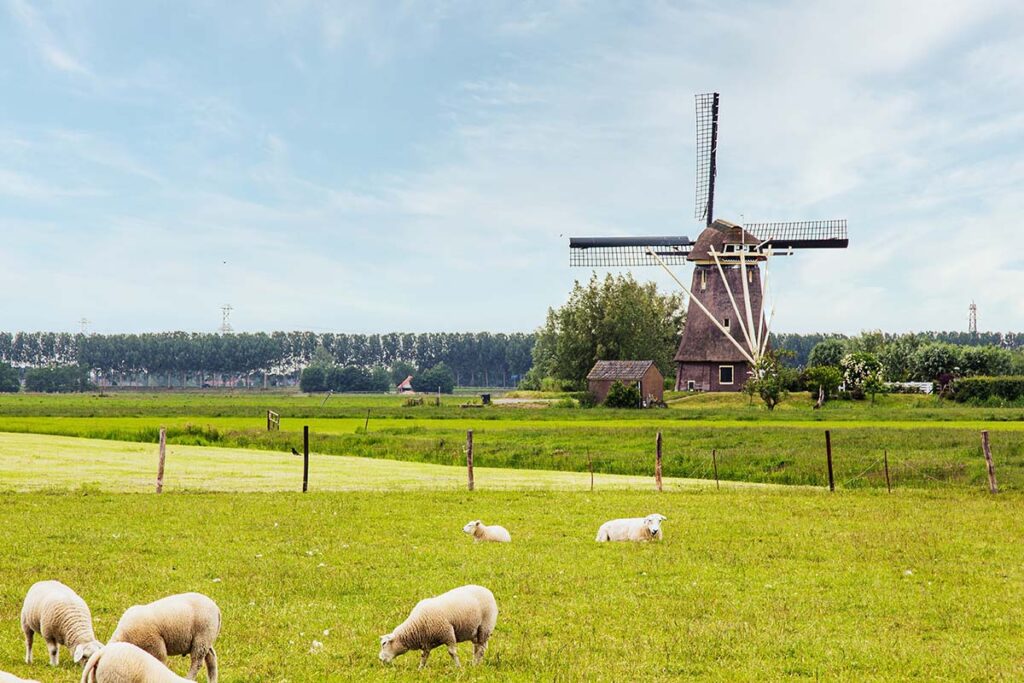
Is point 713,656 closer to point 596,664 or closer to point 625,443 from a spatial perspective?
point 596,664

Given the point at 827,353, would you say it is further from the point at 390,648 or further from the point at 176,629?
the point at 176,629

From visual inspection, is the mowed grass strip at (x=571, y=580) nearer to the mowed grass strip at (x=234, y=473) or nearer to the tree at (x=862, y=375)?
the mowed grass strip at (x=234, y=473)

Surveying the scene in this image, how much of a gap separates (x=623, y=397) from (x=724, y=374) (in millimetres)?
12547

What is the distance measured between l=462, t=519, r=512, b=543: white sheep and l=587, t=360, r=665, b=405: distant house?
7855cm

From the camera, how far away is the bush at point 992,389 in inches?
3686

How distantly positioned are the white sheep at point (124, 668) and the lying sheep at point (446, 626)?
3.48 m

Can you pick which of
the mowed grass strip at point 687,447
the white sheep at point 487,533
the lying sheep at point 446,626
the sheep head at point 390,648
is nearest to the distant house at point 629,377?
the mowed grass strip at point 687,447

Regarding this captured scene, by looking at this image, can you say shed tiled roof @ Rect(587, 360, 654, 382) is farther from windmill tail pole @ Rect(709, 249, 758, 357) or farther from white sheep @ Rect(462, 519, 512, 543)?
white sheep @ Rect(462, 519, 512, 543)

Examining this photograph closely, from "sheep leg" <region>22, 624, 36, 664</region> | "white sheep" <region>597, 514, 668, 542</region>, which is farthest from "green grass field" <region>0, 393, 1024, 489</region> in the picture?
"sheep leg" <region>22, 624, 36, 664</region>

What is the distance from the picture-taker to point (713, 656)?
41.9ft

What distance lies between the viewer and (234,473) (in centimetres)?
3991

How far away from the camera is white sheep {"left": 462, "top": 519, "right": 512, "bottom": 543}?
2234 cm

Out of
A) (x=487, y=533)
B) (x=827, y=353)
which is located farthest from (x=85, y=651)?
(x=827, y=353)

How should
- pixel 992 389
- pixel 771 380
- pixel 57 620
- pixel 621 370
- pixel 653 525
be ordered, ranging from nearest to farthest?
pixel 57 620 < pixel 653 525 < pixel 771 380 < pixel 992 389 < pixel 621 370
